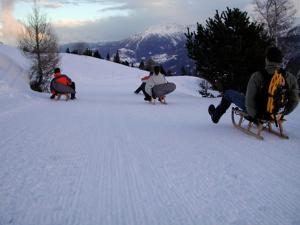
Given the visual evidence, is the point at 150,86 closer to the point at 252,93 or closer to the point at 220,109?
the point at 220,109

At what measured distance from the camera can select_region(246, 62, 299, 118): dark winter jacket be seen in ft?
21.6

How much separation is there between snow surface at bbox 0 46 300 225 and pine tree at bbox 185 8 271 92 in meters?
10.1

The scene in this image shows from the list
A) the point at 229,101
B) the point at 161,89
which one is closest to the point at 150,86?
the point at 161,89

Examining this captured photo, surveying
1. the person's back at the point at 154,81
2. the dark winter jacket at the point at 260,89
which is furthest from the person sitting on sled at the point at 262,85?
the person's back at the point at 154,81

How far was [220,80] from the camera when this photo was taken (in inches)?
763

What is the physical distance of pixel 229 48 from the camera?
1786 cm

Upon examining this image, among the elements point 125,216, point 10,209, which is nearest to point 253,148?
point 125,216

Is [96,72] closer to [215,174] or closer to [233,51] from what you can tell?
[233,51]

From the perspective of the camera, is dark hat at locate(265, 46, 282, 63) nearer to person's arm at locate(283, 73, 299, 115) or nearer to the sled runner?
person's arm at locate(283, 73, 299, 115)

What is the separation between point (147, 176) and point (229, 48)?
47.0 ft

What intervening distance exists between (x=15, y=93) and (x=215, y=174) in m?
13.3

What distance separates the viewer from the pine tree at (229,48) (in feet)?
59.2

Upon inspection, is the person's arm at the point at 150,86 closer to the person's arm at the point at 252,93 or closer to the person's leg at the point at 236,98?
the person's leg at the point at 236,98

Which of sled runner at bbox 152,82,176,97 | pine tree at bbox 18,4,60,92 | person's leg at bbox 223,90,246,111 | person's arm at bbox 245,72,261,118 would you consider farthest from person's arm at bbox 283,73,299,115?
pine tree at bbox 18,4,60,92
